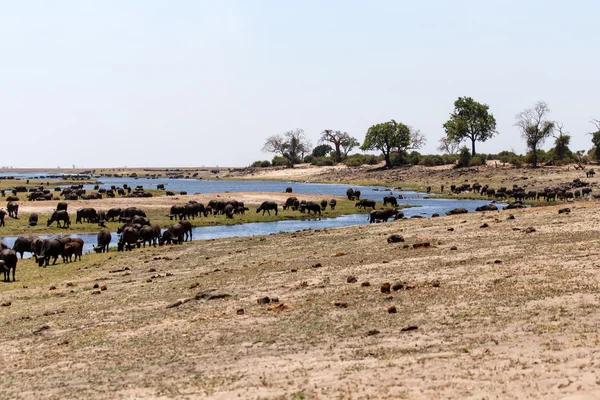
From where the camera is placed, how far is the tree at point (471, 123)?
368ft

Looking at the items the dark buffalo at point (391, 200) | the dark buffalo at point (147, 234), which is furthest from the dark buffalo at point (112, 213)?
the dark buffalo at point (391, 200)

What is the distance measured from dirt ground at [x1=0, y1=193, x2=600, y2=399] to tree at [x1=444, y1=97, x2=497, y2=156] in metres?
88.7

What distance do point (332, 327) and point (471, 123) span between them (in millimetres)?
103470

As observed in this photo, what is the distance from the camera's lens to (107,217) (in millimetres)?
51344

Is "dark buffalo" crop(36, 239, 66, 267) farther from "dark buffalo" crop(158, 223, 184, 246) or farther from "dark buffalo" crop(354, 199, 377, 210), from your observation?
"dark buffalo" crop(354, 199, 377, 210)

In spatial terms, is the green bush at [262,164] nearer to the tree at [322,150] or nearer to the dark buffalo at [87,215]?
the tree at [322,150]

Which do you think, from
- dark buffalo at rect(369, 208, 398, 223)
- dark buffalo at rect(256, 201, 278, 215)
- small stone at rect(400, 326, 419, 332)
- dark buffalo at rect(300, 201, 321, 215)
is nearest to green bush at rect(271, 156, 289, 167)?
dark buffalo at rect(300, 201, 321, 215)

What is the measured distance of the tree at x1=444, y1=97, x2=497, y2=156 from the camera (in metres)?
112

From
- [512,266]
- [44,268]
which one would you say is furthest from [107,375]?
[44,268]

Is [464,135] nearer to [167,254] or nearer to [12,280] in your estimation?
[167,254]

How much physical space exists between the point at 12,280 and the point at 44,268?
332cm

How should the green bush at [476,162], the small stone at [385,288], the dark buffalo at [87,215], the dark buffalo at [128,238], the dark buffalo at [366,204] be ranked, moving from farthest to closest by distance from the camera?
the green bush at [476,162], the dark buffalo at [366,204], the dark buffalo at [87,215], the dark buffalo at [128,238], the small stone at [385,288]

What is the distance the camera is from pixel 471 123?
11250 centimetres

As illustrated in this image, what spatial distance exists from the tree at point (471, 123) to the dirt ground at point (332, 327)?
88681 millimetres
